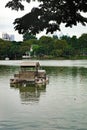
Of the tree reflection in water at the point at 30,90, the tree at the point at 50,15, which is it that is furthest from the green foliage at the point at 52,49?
the tree at the point at 50,15

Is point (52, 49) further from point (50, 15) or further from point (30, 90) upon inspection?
point (50, 15)

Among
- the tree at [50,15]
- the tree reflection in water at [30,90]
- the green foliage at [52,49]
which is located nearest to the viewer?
the tree at [50,15]

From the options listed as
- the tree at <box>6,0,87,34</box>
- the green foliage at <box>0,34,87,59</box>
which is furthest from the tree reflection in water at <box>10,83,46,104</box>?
the green foliage at <box>0,34,87,59</box>

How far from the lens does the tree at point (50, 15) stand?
9.41m

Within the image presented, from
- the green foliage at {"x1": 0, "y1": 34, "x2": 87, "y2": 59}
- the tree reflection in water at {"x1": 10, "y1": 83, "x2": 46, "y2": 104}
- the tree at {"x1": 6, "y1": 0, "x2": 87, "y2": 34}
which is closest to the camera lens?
the tree at {"x1": 6, "y1": 0, "x2": 87, "y2": 34}

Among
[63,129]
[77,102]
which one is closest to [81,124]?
[63,129]

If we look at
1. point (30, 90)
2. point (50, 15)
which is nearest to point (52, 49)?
point (30, 90)

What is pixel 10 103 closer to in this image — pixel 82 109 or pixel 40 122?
pixel 82 109

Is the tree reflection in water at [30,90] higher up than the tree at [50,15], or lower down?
lower down

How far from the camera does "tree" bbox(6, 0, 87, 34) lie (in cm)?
941

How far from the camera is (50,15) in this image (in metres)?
9.56

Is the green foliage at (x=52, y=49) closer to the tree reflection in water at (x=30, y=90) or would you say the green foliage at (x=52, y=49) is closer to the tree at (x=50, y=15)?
the tree reflection in water at (x=30, y=90)

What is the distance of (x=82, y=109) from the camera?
968 inches

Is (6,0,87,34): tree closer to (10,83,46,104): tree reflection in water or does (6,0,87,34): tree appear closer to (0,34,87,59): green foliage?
(10,83,46,104): tree reflection in water
